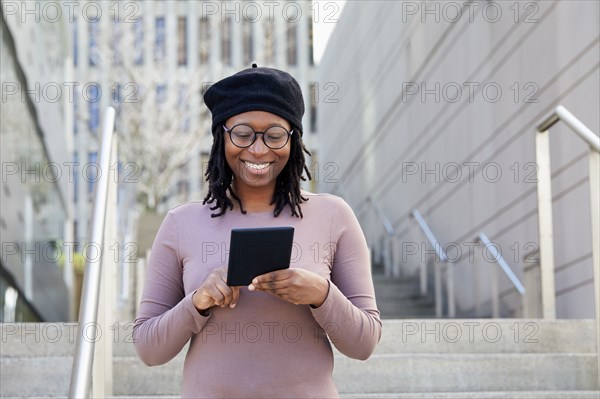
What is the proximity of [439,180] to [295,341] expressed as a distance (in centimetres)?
827

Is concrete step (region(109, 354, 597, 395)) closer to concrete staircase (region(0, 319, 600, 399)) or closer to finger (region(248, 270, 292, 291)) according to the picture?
concrete staircase (region(0, 319, 600, 399))

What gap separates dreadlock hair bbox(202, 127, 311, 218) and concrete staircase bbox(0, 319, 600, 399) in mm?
2188

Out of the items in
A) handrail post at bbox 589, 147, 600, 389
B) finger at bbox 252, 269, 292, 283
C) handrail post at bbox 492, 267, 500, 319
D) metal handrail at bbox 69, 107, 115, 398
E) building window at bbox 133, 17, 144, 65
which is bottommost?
building window at bbox 133, 17, 144, 65

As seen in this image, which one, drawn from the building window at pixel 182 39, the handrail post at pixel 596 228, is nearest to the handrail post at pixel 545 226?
the handrail post at pixel 596 228

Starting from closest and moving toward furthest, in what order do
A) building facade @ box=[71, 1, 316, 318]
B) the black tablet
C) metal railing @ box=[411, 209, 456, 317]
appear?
1. the black tablet
2. metal railing @ box=[411, 209, 456, 317]
3. building facade @ box=[71, 1, 316, 318]

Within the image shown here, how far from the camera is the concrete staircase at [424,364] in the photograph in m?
4.51

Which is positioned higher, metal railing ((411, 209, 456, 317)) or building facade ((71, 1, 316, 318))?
metal railing ((411, 209, 456, 317))

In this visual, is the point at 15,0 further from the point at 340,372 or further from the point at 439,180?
the point at 340,372

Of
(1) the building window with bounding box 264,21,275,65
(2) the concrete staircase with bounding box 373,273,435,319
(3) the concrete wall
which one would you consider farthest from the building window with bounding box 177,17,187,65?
(2) the concrete staircase with bounding box 373,273,435,319

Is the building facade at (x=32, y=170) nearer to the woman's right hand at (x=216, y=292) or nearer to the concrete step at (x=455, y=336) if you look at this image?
the concrete step at (x=455, y=336)

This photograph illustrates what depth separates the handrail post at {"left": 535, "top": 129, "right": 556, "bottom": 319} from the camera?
555cm

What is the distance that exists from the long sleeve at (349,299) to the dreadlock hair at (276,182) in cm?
10

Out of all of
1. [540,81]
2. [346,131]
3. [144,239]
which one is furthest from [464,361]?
[346,131]

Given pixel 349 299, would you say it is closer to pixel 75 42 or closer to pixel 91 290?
pixel 91 290
